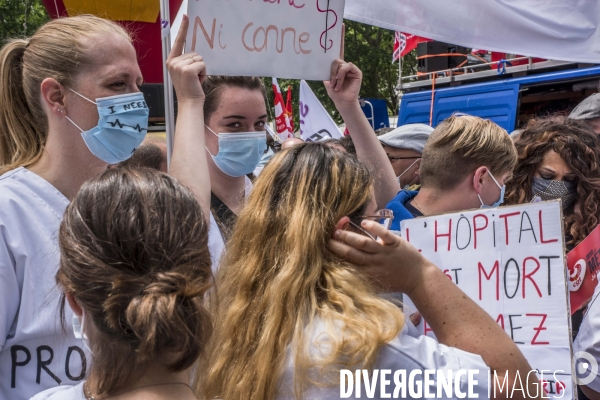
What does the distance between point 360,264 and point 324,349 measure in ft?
0.95

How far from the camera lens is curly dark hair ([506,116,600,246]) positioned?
127 inches

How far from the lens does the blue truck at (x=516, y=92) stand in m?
6.72

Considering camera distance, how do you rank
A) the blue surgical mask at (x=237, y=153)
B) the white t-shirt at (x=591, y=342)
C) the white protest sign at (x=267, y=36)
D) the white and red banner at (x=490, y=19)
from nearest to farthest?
the white t-shirt at (x=591, y=342), the white protest sign at (x=267, y=36), the blue surgical mask at (x=237, y=153), the white and red banner at (x=490, y=19)

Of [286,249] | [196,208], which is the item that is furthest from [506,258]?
[196,208]

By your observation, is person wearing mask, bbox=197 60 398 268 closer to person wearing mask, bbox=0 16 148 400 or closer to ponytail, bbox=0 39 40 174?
person wearing mask, bbox=0 16 148 400

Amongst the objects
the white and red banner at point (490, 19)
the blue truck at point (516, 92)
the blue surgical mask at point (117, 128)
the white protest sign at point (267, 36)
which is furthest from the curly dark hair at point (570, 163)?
the blue truck at point (516, 92)

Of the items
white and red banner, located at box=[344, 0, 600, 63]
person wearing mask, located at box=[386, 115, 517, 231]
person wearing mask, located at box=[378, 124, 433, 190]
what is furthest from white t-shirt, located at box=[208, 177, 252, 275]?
person wearing mask, located at box=[378, 124, 433, 190]

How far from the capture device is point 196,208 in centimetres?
149

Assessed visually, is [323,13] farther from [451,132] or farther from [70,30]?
[70,30]

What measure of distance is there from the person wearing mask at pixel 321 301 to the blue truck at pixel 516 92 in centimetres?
523

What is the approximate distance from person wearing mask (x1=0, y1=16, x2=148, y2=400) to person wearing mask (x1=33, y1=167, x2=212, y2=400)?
45cm

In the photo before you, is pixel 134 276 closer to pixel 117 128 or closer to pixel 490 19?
pixel 117 128

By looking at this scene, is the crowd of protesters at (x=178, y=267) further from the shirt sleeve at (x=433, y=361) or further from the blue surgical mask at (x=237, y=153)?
the blue surgical mask at (x=237, y=153)

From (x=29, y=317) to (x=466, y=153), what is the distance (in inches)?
81.5
